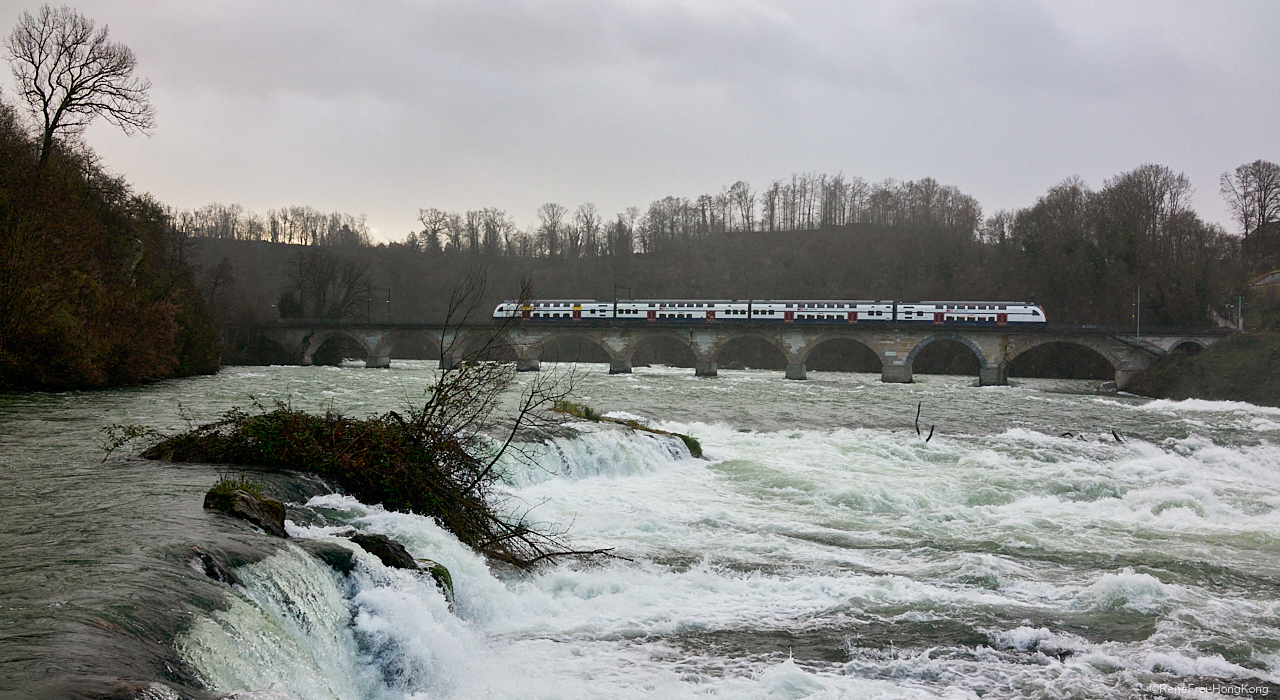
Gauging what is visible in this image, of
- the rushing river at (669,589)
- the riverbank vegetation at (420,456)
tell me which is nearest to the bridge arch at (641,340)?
the rushing river at (669,589)

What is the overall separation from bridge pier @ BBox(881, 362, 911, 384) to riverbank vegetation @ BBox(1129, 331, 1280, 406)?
14804 mm

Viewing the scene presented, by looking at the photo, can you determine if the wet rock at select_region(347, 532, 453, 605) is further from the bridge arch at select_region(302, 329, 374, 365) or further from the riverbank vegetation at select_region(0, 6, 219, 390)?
the bridge arch at select_region(302, 329, 374, 365)

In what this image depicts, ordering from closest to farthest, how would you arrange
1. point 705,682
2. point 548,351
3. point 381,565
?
point 705,682, point 381,565, point 548,351

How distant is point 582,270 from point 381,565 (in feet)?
387

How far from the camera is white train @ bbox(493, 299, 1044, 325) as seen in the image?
2495 inches

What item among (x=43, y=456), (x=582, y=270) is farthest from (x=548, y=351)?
(x=43, y=456)

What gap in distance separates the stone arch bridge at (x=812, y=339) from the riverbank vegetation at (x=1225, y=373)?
2868 millimetres

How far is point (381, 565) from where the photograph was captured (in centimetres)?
782

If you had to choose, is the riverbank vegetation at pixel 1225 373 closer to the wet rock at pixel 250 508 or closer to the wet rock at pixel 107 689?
the wet rock at pixel 250 508

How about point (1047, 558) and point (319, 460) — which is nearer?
point (319, 460)

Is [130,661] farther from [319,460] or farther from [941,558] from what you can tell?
[941,558]

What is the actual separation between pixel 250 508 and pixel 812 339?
199 feet

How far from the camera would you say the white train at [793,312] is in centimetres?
6338

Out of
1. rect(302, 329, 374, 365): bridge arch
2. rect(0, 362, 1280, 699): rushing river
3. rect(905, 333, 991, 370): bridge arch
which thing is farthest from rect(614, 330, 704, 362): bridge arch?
rect(0, 362, 1280, 699): rushing river
